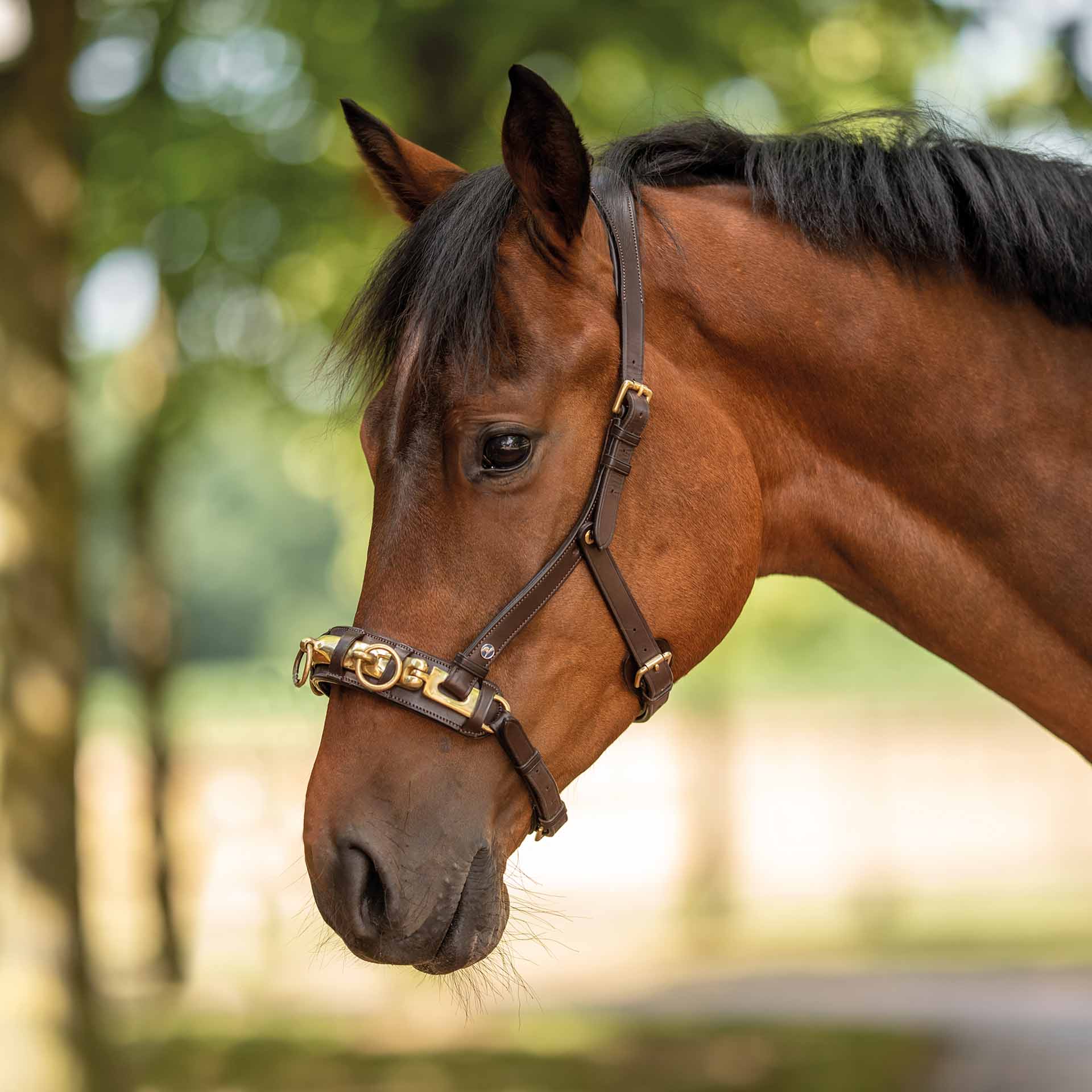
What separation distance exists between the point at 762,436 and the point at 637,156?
0.76 meters

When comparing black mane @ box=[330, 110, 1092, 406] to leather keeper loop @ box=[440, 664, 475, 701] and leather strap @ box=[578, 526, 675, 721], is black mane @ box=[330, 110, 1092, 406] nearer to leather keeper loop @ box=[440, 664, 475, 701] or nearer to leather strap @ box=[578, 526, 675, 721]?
leather strap @ box=[578, 526, 675, 721]

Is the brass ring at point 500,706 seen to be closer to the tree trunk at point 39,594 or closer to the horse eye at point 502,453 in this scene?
the horse eye at point 502,453

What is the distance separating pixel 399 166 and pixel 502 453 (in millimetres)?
957

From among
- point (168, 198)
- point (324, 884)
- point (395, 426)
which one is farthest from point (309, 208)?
point (324, 884)

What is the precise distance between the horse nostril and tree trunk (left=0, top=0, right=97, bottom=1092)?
4851 millimetres

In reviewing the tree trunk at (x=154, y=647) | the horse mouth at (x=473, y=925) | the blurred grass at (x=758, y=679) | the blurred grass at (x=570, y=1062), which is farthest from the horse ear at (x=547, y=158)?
the tree trunk at (x=154, y=647)

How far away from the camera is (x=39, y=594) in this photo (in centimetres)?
659

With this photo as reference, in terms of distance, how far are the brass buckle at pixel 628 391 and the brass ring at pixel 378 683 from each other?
0.68 m

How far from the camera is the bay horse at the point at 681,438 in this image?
2.33 metres

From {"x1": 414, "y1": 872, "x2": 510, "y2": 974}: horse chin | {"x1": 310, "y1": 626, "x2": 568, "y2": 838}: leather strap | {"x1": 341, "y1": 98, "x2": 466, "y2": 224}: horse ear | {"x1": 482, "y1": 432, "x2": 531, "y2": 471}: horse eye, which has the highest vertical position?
{"x1": 341, "y1": 98, "x2": 466, "y2": 224}: horse ear

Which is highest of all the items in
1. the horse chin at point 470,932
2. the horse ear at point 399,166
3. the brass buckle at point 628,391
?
the horse ear at point 399,166

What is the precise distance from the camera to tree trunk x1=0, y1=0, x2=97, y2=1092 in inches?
248

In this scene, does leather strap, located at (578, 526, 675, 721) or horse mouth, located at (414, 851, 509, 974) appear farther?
leather strap, located at (578, 526, 675, 721)

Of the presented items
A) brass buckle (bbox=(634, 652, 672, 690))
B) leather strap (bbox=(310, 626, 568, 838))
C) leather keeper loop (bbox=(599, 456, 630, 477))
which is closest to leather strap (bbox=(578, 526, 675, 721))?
brass buckle (bbox=(634, 652, 672, 690))
